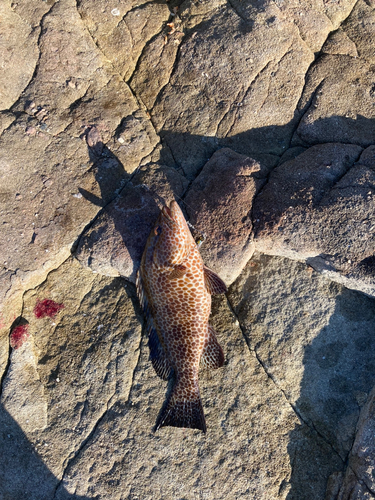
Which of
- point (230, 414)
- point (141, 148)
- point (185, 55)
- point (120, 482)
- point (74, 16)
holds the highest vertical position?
point (74, 16)

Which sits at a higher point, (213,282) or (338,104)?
(338,104)

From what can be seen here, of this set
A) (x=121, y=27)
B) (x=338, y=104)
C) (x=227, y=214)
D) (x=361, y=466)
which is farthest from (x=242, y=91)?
(x=361, y=466)

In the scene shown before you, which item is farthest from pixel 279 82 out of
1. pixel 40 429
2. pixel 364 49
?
pixel 40 429

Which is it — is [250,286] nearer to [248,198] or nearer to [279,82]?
[248,198]

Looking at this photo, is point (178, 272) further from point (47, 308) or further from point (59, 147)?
point (59, 147)

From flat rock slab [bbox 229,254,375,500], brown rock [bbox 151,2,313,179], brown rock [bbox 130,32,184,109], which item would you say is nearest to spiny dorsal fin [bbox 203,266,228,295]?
flat rock slab [bbox 229,254,375,500]

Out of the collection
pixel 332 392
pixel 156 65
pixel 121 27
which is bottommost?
pixel 332 392

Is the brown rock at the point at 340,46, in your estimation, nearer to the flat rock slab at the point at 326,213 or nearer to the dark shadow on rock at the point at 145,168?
the dark shadow on rock at the point at 145,168

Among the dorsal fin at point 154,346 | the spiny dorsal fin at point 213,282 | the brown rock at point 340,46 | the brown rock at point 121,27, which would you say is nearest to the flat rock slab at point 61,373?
the dorsal fin at point 154,346
